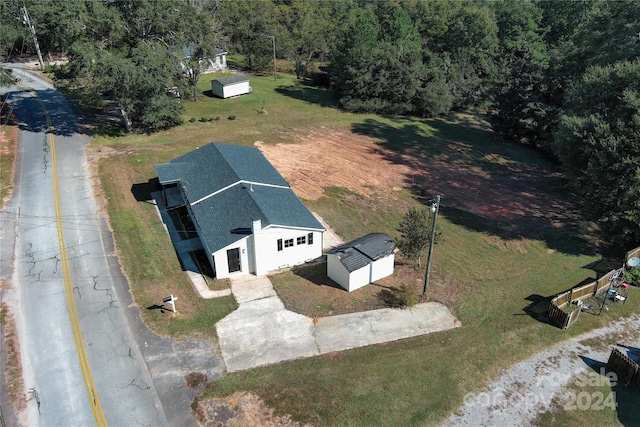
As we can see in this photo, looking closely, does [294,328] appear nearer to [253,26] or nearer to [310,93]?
[310,93]

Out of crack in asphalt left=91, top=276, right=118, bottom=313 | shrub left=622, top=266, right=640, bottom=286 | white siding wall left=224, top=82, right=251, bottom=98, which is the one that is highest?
white siding wall left=224, top=82, right=251, bottom=98

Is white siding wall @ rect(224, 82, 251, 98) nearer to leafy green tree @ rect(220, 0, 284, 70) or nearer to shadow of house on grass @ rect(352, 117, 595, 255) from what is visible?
leafy green tree @ rect(220, 0, 284, 70)

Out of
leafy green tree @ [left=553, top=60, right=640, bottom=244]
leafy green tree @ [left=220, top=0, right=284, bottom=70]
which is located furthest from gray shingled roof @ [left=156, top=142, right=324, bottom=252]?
leafy green tree @ [left=220, top=0, right=284, bottom=70]

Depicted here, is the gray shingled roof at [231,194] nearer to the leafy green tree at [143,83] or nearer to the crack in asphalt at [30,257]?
the crack in asphalt at [30,257]

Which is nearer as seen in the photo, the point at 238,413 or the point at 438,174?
the point at 238,413

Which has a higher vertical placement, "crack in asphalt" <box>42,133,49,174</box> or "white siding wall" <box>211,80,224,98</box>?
"white siding wall" <box>211,80,224,98</box>

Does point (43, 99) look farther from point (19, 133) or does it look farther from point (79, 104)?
point (19, 133)

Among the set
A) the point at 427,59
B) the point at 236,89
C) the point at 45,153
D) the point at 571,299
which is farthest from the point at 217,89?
the point at 571,299
